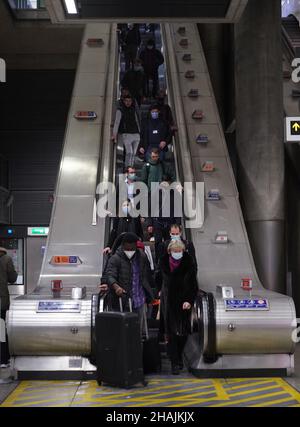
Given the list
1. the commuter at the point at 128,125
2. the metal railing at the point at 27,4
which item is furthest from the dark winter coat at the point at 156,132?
the metal railing at the point at 27,4

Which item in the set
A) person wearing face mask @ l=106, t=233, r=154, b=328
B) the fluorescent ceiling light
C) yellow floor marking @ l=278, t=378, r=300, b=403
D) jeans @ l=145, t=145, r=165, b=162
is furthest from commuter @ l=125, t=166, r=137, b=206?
yellow floor marking @ l=278, t=378, r=300, b=403

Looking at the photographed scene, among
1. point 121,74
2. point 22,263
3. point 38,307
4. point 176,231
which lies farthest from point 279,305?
point 22,263

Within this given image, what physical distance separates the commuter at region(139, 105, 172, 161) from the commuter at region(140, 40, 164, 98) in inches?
Answer: 128

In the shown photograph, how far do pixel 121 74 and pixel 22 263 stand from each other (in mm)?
6152

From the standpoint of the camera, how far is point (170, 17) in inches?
386

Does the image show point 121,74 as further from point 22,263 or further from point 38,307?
point 38,307

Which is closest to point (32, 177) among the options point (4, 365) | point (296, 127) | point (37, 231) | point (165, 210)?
point (37, 231)

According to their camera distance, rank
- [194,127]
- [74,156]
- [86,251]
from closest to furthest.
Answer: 1. [86,251]
2. [74,156]
3. [194,127]

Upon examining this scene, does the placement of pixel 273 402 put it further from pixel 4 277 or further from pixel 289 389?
pixel 4 277

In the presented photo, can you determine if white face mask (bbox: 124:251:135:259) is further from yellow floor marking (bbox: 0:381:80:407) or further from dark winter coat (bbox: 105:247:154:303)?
yellow floor marking (bbox: 0:381:80:407)

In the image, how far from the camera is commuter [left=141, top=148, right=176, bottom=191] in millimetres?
11047

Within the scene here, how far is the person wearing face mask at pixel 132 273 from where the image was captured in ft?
24.1

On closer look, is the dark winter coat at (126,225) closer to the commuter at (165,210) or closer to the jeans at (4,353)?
the commuter at (165,210)

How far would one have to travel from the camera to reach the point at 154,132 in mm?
12070
